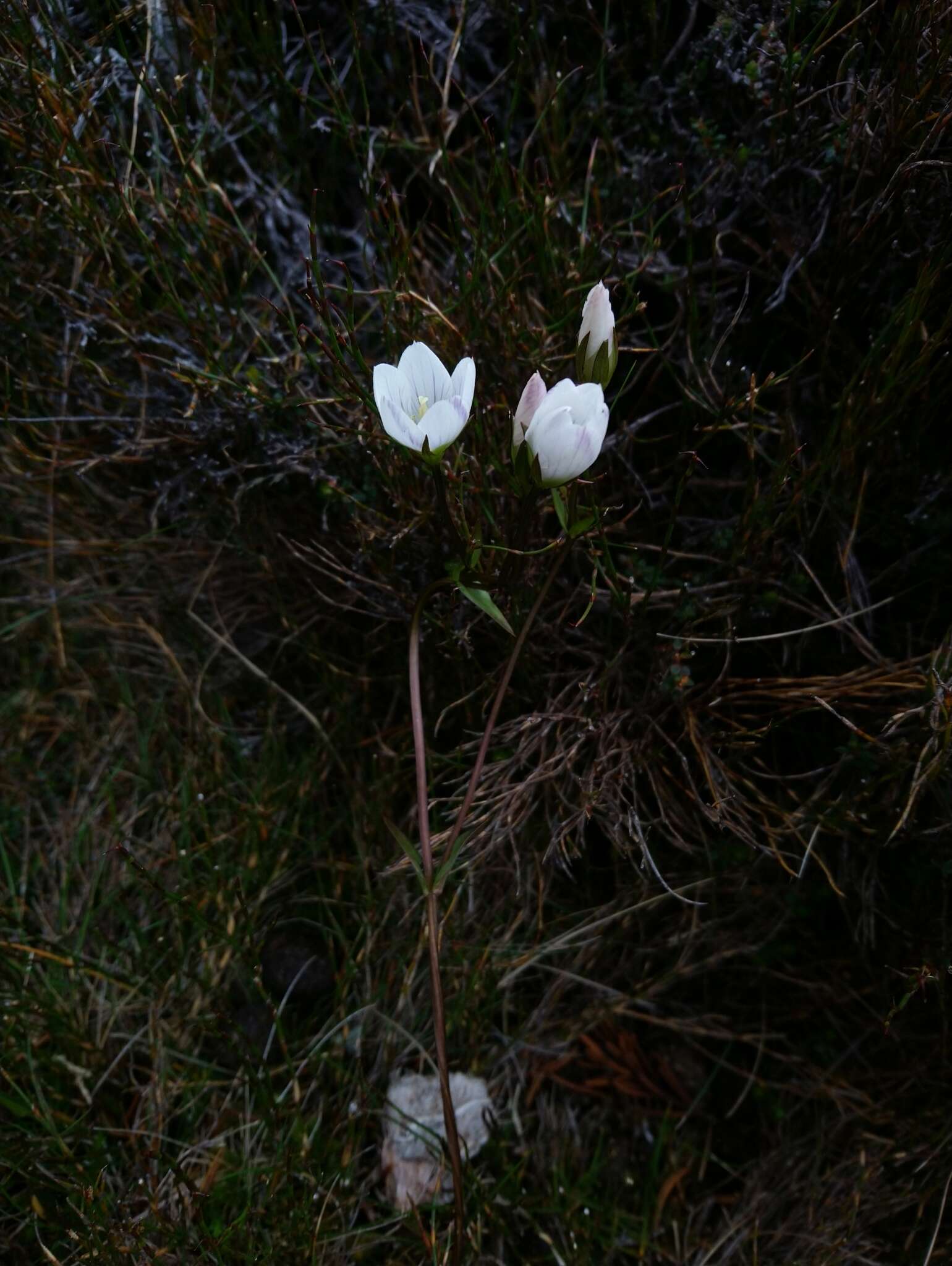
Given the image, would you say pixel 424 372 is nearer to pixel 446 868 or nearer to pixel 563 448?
pixel 563 448

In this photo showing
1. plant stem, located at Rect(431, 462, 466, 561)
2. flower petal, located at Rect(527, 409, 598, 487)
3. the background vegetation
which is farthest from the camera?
the background vegetation

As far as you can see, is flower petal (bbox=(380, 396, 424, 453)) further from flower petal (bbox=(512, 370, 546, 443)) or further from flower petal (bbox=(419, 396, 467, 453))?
flower petal (bbox=(512, 370, 546, 443))

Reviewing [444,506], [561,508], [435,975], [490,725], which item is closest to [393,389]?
[444,506]

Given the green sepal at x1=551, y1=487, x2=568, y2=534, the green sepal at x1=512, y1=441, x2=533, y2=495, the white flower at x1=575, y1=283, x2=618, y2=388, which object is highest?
the white flower at x1=575, y1=283, x2=618, y2=388

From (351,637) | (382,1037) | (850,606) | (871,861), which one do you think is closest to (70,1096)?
(382,1037)

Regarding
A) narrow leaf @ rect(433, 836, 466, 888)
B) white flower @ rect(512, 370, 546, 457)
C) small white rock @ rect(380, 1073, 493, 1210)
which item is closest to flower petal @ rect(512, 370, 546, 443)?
white flower @ rect(512, 370, 546, 457)

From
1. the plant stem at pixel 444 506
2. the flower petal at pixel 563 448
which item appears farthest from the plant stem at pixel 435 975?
the flower petal at pixel 563 448

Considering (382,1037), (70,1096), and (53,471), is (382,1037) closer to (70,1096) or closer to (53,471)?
(70,1096)
